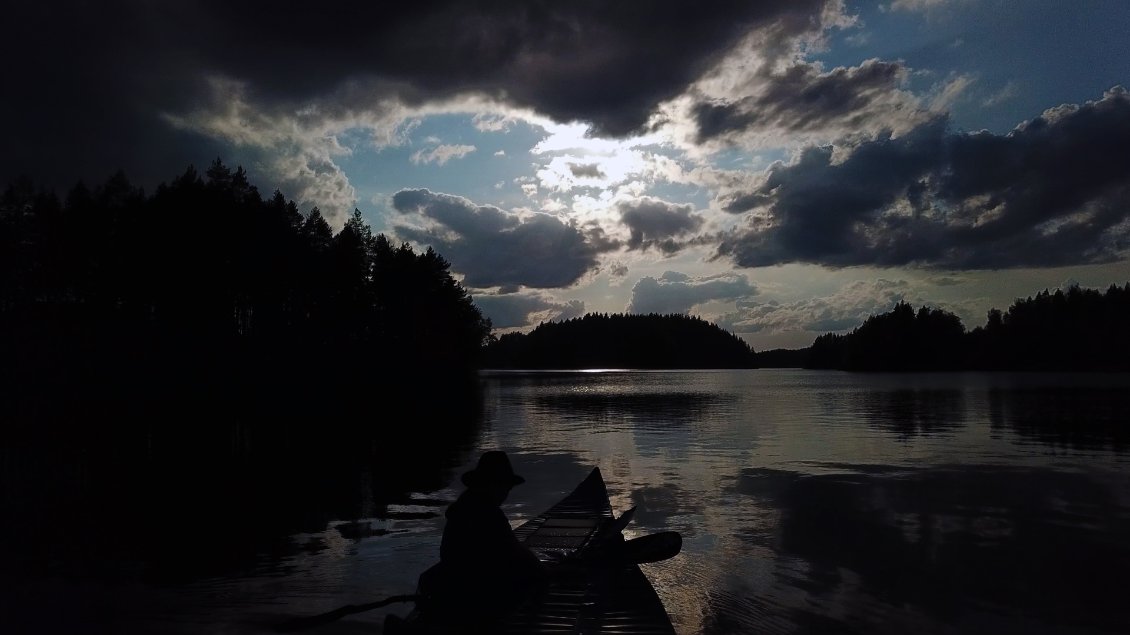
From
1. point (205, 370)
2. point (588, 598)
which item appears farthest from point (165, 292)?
point (588, 598)

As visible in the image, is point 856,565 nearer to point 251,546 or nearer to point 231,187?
point 251,546

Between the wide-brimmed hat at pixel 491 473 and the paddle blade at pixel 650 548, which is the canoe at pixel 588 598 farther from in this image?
the wide-brimmed hat at pixel 491 473

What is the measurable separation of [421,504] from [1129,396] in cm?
7931

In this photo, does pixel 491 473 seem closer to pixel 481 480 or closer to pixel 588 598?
pixel 481 480

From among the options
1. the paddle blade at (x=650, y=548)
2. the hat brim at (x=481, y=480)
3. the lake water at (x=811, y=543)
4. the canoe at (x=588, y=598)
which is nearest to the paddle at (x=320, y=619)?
the lake water at (x=811, y=543)

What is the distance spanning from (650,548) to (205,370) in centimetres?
6578

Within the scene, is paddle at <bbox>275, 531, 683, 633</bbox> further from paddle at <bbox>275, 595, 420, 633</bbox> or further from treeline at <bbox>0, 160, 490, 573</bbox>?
treeline at <bbox>0, 160, 490, 573</bbox>

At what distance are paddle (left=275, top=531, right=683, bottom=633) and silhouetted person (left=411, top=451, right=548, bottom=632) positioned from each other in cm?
171

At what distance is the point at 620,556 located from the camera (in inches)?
425

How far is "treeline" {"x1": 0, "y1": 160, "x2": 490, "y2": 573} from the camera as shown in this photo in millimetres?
19141

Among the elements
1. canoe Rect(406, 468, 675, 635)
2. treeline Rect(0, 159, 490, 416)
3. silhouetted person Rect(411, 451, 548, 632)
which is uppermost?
treeline Rect(0, 159, 490, 416)

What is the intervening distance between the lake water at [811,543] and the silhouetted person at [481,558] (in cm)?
228

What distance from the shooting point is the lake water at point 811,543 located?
34.6 feet

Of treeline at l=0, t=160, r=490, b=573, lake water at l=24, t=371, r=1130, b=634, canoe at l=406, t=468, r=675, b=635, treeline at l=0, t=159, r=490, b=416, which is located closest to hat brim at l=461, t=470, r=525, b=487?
canoe at l=406, t=468, r=675, b=635
